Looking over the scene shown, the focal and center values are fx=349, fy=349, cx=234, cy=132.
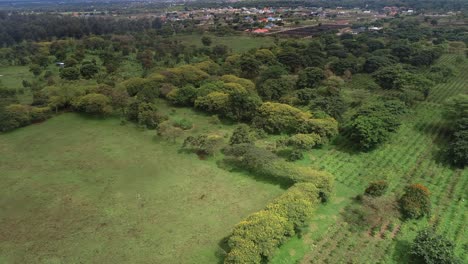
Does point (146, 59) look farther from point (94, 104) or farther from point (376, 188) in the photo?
point (376, 188)

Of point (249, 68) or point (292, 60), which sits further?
point (292, 60)

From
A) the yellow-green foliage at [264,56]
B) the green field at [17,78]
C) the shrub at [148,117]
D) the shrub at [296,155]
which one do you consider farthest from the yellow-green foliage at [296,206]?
the green field at [17,78]

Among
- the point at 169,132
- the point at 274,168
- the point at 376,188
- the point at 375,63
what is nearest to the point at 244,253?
the point at 274,168

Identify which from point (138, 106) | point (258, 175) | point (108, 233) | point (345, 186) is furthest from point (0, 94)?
point (345, 186)

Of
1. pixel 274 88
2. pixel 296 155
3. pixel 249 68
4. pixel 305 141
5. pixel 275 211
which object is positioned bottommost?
pixel 296 155

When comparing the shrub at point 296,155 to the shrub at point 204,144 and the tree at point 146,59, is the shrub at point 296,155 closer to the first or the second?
the shrub at point 204,144

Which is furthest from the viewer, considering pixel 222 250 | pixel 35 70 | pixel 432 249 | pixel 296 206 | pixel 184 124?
pixel 35 70

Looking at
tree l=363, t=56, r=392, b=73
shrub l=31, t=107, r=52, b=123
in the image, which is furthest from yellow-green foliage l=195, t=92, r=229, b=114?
tree l=363, t=56, r=392, b=73

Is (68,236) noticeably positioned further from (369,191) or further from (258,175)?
(369,191)

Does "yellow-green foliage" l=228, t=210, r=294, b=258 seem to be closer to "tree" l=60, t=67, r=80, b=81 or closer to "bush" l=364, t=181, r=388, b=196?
"bush" l=364, t=181, r=388, b=196
